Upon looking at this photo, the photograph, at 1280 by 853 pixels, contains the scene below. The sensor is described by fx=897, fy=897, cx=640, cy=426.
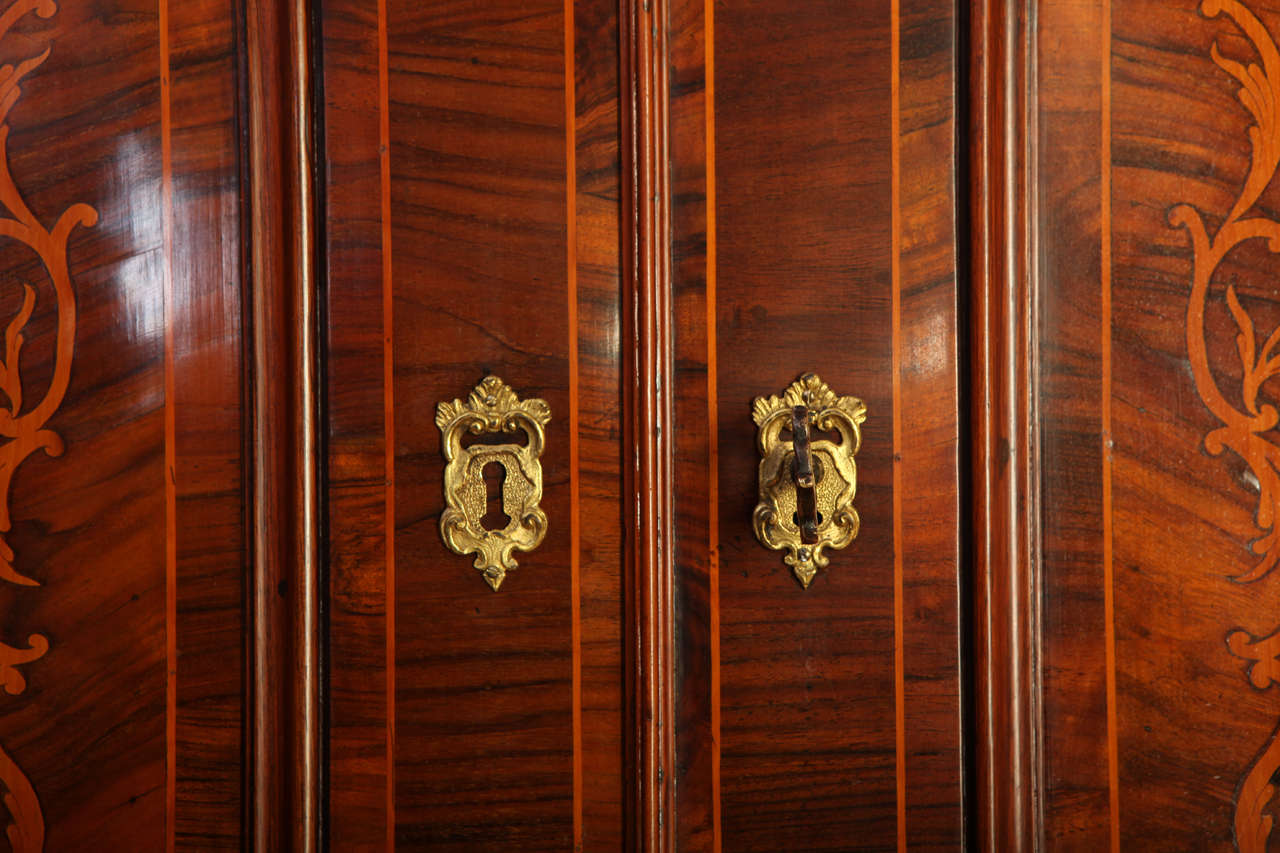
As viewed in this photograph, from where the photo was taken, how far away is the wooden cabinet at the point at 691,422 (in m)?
0.73

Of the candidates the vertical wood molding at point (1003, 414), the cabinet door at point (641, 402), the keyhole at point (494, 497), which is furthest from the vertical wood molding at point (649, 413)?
the vertical wood molding at point (1003, 414)

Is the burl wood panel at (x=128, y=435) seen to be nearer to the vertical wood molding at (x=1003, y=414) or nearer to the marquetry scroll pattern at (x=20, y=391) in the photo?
the marquetry scroll pattern at (x=20, y=391)

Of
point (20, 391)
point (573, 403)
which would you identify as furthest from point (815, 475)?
point (20, 391)

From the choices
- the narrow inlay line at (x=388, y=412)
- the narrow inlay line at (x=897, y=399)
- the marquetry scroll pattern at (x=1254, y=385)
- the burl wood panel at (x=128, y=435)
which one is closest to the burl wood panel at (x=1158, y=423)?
the marquetry scroll pattern at (x=1254, y=385)

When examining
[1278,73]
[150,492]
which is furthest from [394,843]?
[1278,73]

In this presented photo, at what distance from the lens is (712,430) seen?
2.47ft

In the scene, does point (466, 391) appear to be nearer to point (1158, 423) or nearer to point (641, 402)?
point (641, 402)

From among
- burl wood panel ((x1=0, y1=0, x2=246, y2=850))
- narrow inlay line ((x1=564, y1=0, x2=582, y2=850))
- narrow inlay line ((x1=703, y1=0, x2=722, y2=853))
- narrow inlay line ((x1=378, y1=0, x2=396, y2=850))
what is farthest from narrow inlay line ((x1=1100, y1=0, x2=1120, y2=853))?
burl wood panel ((x1=0, y1=0, x2=246, y2=850))

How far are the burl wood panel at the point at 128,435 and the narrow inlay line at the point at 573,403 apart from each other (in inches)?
10.6

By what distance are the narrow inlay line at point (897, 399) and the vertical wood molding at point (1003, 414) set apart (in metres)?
0.06

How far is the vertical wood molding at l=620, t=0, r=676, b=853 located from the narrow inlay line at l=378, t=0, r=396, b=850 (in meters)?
0.19

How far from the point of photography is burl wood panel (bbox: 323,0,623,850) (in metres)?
0.73

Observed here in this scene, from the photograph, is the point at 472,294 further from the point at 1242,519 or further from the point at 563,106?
the point at 1242,519

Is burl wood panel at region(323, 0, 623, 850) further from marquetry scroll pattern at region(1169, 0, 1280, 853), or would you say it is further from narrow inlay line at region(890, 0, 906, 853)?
marquetry scroll pattern at region(1169, 0, 1280, 853)
